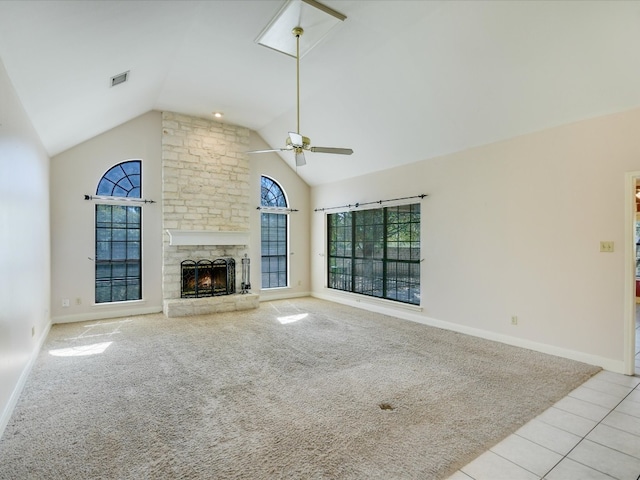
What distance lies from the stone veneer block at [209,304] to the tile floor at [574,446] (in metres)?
5.08

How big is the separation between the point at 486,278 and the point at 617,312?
1.42m

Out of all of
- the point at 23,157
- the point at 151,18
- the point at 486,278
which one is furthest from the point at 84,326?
the point at 486,278

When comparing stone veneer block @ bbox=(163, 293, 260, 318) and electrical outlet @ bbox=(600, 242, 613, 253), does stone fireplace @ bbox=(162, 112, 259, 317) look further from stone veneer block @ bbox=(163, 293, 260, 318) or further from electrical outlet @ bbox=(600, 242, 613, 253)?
electrical outlet @ bbox=(600, 242, 613, 253)

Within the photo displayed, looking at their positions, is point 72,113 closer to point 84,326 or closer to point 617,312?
point 84,326

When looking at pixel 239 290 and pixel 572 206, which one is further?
pixel 239 290

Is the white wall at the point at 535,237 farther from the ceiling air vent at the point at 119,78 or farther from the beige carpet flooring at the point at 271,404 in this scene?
the ceiling air vent at the point at 119,78

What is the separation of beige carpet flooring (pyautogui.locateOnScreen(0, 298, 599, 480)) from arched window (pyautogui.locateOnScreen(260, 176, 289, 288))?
9.33ft

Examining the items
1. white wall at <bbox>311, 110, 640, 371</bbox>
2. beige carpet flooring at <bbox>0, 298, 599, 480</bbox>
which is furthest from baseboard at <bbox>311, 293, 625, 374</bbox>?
beige carpet flooring at <bbox>0, 298, 599, 480</bbox>

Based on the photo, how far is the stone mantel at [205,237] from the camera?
6047 millimetres

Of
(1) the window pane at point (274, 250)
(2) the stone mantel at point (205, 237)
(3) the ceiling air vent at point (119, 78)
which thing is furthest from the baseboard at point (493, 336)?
(3) the ceiling air vent at point (119, 78)

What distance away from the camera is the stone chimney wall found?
6180 millimetres

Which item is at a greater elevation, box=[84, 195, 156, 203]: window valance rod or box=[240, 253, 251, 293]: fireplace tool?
box=[84, 195, 156, 203]: window valance rod

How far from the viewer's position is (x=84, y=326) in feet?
17.1

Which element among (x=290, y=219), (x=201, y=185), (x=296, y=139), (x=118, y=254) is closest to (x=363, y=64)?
(x=296, y=139)
